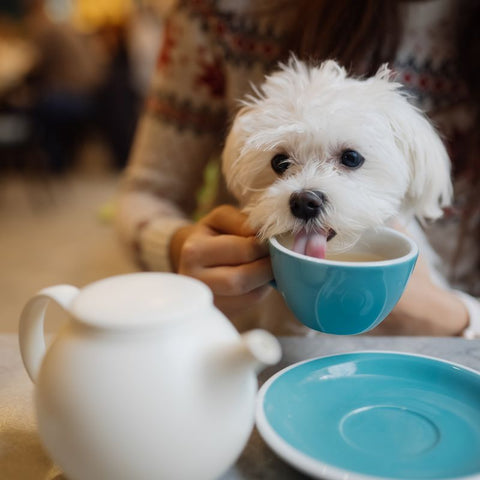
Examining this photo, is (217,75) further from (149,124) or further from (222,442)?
(222,442)

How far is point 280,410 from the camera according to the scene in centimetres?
47

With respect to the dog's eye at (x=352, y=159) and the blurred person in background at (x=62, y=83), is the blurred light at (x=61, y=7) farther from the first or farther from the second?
the dog's eye at (x=352, y=159)

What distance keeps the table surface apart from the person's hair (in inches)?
16.1

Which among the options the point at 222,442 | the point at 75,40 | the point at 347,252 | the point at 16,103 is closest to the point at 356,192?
the point at 347,252

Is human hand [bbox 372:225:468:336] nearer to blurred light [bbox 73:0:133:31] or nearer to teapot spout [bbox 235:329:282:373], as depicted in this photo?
teapot spout [bbox 235:329:282:373]

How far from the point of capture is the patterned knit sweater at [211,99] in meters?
0.99

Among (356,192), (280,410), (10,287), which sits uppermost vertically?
(356,192)

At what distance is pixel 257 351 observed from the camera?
0.35 m

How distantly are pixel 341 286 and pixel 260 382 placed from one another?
144 millimetres

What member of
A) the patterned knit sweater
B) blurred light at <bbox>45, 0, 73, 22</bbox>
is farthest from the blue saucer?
blurred light at <bbox>45, 0, 73, 22</bbox>

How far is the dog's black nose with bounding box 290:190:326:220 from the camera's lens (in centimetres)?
63

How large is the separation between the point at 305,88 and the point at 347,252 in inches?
9.0

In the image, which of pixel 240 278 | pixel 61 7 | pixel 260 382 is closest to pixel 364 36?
pixel 240 278

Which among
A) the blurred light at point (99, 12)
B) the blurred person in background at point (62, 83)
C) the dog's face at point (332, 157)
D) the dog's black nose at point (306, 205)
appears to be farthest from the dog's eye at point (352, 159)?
the blurred light at point (99, 12)
